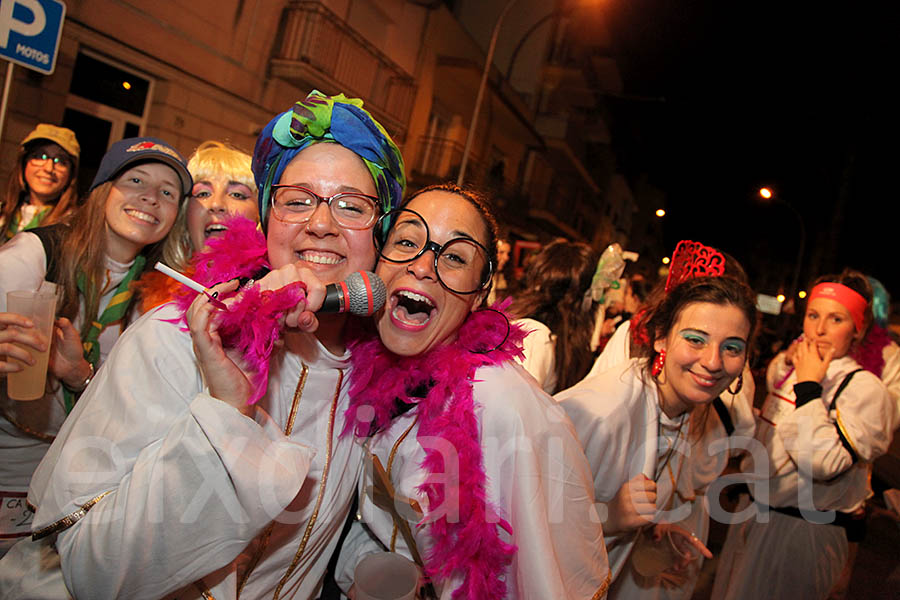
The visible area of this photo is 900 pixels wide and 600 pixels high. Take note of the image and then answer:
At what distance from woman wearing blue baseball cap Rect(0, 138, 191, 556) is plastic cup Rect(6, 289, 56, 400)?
0.03 metres

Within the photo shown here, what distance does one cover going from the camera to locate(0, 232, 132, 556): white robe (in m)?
2.17

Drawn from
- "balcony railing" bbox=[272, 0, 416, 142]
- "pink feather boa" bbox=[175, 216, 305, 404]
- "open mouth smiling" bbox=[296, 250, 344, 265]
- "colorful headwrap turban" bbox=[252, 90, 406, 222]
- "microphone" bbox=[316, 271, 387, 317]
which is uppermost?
"balcony railing" bbox=[272, 0, 416, 142]

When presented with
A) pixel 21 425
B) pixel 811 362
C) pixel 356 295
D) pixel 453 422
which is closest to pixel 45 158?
pixel 21 425

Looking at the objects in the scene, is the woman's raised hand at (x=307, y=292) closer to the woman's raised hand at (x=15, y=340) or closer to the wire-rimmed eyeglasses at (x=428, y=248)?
the wire-rimmed eyeglasses at (x=428, y=248)

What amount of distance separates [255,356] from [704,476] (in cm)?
237

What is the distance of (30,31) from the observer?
11.7 feet

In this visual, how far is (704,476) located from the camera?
8.71ft

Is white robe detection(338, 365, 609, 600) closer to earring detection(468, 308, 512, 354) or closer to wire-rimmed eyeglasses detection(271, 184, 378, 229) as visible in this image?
Result: earring detection(468, 308, 512, 354)

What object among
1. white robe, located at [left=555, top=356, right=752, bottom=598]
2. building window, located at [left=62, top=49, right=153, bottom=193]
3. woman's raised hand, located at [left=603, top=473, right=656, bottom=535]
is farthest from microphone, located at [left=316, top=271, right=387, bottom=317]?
building window, located at [left=62, top=49, right=153, bottom=193]

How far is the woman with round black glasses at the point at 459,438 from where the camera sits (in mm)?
1570

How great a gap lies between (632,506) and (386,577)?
42.3 inches

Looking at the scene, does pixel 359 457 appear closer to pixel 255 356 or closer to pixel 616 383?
pixel 255 356

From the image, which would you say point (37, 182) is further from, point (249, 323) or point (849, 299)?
point (849, 299)

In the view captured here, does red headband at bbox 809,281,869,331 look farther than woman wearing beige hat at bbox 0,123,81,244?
No
